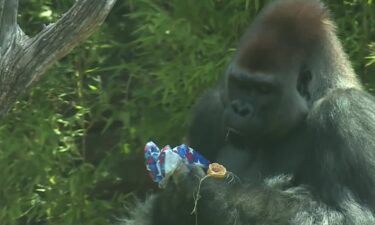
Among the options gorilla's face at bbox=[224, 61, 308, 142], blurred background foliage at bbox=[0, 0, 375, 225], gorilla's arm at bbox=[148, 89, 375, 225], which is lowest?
blurred background foliage at bbox=[0, 0, 375, 225]

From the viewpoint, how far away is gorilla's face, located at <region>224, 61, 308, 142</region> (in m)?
3.80

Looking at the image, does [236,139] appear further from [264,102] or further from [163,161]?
[163,161]

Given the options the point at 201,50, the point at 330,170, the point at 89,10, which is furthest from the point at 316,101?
the point at 201,50

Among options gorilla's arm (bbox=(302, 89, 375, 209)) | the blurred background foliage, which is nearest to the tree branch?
gorilla's arm (bbox=(302, 89, 375, 209))

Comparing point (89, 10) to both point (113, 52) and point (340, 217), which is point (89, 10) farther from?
point (113, 52)

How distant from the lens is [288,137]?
12.9ft

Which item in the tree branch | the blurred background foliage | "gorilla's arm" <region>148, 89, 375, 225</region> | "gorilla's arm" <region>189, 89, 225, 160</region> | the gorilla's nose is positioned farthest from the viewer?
the blurred background foliage

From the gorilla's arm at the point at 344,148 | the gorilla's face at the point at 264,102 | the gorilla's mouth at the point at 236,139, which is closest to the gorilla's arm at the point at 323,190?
the gorilla's arm at the point at 344,148

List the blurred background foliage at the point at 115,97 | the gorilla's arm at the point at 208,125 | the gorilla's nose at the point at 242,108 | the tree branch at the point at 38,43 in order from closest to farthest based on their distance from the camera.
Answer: the gorilla's nose at the point at 242,108, the tree branch at the point at 38,43, the gorilla's arm at the point at 208,125, the blurred background foliage at the point at 115,97

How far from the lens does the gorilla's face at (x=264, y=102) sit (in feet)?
12.5

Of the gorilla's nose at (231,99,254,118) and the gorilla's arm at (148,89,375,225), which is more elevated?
the gorilla's nose at (231,99,254,118)

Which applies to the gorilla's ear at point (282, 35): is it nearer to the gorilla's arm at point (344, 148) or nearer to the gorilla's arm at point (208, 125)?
the gorilla's arm at point (344, 148)

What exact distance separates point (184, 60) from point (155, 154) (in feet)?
4.86

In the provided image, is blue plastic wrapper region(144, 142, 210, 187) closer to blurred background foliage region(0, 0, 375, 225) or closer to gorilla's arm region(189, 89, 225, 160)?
gorilla's arm region(189, 89, 225, 160)
